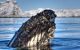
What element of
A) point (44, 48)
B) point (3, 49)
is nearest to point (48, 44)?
point (44, 48)

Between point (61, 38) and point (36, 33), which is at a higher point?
point (36, 33)

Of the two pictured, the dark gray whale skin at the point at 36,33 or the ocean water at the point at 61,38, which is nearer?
the dark gray whale skin at the point at 36,33

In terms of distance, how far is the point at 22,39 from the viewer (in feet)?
73.9

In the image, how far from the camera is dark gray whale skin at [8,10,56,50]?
22469 millimetres

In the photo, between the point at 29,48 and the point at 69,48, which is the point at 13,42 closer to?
the point at 29,48

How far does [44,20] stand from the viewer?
76.3ft

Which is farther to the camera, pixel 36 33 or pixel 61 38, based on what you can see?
pixel 61 38

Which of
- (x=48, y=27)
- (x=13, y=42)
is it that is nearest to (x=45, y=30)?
(x=48, y=27)

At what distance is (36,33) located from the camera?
2270 cm

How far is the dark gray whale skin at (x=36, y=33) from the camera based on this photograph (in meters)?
22.5

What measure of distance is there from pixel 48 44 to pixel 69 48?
4.14 feet

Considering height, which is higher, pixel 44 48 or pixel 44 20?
pixel 44 20

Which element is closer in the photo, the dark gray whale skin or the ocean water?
the dark gray whale skin

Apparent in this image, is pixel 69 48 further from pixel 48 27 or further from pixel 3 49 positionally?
pixel 3 49
